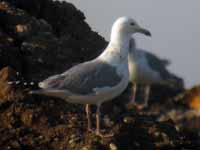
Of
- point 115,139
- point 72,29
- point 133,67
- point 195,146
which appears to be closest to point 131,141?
point 115,139

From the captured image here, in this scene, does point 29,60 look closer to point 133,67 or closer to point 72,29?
point 72,29

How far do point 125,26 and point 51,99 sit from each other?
4.53ft

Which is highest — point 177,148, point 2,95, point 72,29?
point 72,29

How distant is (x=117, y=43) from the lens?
11164mm

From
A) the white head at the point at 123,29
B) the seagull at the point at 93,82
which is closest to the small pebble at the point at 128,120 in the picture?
the seagull at the point at 93,82

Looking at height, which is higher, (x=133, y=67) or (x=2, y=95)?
(x=133, y=67)

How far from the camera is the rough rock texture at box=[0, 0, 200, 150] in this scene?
34.3 feet

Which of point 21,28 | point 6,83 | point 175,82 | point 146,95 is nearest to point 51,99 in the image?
point 6,83

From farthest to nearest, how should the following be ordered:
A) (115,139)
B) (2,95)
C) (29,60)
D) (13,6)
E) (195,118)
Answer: (195,118), (13,6), (29,60), (2,95), (115,139)

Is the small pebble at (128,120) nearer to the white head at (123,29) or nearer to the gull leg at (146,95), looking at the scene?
the white head at (123,29)

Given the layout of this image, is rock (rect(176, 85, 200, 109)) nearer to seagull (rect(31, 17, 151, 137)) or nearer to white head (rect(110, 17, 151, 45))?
white head (rect(110, 17, 151, 45))

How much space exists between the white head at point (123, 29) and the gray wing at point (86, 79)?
611mm

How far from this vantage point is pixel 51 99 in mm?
11172

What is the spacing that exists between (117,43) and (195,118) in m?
9.62
